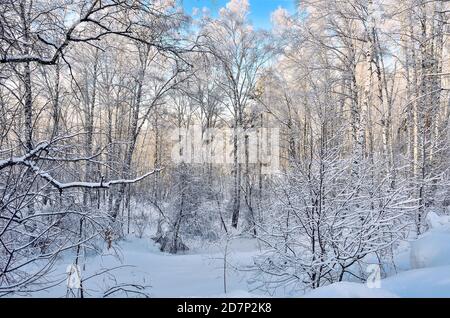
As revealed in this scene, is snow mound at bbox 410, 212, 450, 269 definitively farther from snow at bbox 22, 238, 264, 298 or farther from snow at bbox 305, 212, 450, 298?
snow at bbox 22, 238, 264, 298

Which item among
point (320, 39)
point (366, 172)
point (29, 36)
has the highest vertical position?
point (320, 39)

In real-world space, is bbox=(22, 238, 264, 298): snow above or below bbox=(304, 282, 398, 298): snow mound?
below

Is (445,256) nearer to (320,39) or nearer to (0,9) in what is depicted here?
(0,9)

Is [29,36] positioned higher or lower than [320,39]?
lower

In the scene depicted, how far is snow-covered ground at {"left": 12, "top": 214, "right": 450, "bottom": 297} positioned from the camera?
2549 mm

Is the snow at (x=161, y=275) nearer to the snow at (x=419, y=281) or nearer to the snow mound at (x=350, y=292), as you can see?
the snow at (x=419, y=281)

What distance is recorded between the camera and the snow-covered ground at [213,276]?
2549 millimetres

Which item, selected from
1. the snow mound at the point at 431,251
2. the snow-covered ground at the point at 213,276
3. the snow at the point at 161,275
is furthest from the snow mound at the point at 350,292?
the snow at the point at 161,275

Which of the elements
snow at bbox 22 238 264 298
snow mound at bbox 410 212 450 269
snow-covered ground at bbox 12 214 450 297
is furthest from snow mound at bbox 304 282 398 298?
snow at bbox 22 238 264 298

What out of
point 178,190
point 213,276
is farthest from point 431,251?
point 178,190

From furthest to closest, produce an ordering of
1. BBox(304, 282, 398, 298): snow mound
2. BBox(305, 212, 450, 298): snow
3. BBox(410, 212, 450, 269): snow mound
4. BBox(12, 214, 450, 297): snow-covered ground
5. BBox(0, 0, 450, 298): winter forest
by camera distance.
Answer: BBox(410, 212, 450, 269): snow mound → BBox(0, 0, 450, 298): winter forest → BBox(12, 214, 450, 297): snow-covered ground → BBox(305, 212, 450, 298): snow → BBox(304, 282, 398, 298): snow mound
